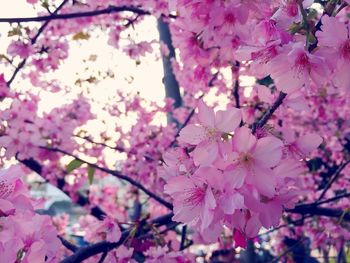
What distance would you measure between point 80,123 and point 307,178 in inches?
112

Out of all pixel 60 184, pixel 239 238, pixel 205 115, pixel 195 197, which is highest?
pixel 60 184

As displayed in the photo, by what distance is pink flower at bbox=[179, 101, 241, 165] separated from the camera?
3.86 feet

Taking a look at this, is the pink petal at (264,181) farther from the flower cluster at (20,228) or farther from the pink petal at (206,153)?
the flower cluster at (20,228)

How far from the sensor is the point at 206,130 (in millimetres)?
1267

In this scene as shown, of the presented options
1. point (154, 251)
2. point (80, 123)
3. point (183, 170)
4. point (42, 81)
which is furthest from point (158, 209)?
point (183, 170)

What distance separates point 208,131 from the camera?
4.11 ft

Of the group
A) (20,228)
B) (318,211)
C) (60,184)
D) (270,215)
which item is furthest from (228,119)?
(60,184)

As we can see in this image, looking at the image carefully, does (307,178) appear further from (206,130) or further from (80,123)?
(206,130)

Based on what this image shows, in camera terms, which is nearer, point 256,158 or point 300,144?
point 256,158

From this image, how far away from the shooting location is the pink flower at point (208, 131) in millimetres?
1178

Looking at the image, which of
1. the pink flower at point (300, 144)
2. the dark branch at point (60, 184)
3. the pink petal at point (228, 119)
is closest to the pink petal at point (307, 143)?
the pink flower at point (300, 144)

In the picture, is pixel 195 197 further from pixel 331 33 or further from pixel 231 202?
pixel 331 33

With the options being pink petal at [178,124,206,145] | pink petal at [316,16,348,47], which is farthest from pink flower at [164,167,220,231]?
pink petal at [316,16,348,47]

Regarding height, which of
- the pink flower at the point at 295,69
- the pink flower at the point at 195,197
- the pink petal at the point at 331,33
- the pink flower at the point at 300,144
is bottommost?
the pink flower at the point at 195,197
